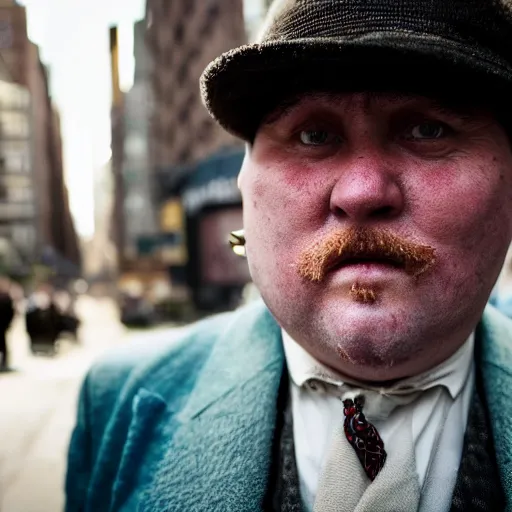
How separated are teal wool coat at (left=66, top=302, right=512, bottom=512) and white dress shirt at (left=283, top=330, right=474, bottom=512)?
0.10m

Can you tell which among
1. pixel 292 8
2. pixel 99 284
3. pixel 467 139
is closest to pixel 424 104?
pixel 467 139

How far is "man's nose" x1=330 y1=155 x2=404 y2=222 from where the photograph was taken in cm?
103

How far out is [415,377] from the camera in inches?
48.4

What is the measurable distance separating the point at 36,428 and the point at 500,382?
4947 mm

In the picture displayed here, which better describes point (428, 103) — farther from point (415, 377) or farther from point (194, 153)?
point (194, 153)

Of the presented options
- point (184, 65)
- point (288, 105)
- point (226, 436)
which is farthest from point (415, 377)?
point (184, 65)

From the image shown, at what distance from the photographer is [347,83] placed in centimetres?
110

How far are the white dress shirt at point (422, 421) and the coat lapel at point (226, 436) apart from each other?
11cm

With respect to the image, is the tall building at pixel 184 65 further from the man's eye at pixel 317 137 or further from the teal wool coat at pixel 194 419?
the man's eye at pixel 317 137

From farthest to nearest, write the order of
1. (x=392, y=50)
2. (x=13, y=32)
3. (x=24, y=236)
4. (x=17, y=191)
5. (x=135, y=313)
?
(x=24, y=236) → (x=17, y=191) → (x=135, y=313) → (x=13, y=32) → (x=392, y=50)

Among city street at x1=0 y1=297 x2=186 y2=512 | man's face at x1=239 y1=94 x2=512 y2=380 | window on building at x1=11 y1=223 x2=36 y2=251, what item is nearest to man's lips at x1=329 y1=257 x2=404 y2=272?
man's face at x1=239 y1=94 x2=512 y2=380

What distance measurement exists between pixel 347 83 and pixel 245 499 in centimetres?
111

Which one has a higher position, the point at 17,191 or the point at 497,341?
the point at 497,341

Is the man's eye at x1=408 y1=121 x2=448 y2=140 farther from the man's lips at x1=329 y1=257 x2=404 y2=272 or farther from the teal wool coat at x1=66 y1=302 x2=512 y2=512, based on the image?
the teal wool coat at x1=66 y1=302 x2=512 y2=512
